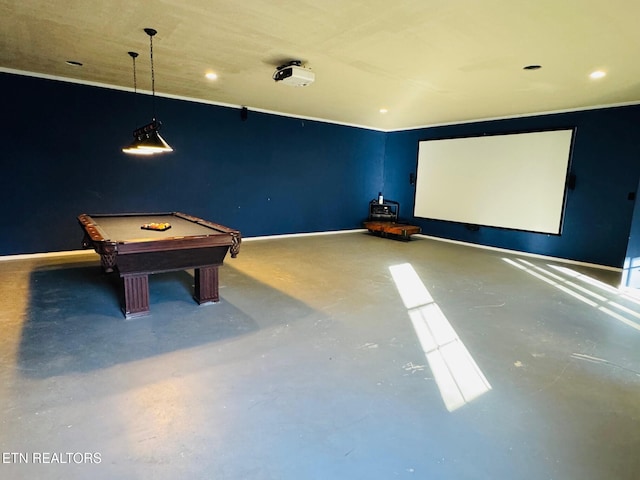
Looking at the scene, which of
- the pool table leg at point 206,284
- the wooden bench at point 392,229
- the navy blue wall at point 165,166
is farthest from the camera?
the wooden bench at point 392,229

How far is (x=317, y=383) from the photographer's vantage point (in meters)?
2.35

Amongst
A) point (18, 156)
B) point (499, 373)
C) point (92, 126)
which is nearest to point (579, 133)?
point (499, 373)

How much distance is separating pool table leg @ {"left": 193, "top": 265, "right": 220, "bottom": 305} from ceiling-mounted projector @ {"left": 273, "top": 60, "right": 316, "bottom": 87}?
2.28 metres

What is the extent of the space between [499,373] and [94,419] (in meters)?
2.62

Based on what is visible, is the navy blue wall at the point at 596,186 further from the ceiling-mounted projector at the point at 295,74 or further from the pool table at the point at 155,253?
the pool table at the point at 155,253

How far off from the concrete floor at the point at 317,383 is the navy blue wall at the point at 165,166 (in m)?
1.50

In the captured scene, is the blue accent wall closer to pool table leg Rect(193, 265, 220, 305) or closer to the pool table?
the pool table

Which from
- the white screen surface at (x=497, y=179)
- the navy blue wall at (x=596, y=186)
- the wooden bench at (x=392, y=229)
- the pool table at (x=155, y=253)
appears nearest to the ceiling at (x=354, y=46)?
the navy blue wall at (x=596, y=186)

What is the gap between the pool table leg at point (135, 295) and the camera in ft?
10.8

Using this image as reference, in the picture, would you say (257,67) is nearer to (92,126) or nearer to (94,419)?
(92,126)

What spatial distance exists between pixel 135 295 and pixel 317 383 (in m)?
2.05

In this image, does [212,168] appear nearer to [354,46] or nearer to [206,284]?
[206,284]

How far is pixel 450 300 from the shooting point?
4.06m

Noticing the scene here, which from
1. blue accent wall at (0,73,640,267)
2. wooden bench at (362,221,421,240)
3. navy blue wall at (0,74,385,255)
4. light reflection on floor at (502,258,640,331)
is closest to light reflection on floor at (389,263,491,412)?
light reflection on floor at (502,258,640,331)
